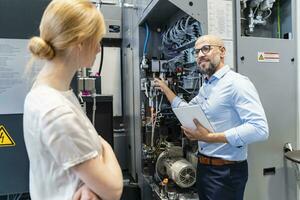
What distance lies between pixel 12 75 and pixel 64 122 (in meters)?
1.05

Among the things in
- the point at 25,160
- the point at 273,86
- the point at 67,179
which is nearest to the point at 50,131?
the point at 67,179

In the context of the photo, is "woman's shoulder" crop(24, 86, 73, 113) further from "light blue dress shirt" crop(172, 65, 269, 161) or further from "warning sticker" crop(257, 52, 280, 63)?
"warning sticker" crop(257, 52, 280, 63)

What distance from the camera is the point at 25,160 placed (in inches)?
62.1

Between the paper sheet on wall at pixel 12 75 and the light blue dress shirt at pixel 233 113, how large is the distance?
1137 millimetres

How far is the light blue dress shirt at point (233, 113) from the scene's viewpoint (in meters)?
1.49

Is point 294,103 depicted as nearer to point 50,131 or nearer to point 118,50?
point 50,131

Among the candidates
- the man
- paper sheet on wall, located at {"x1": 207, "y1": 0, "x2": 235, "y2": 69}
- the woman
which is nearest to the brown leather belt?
the man

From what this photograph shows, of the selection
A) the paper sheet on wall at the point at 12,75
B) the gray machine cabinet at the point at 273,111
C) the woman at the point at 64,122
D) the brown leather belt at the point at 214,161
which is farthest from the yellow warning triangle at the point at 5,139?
the gray machine cabinet at the point at 273,111

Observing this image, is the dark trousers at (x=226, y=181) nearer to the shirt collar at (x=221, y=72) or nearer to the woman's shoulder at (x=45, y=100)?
the shirt collar at (x=221, y=72)

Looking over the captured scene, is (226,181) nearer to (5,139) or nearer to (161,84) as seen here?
(161,84)

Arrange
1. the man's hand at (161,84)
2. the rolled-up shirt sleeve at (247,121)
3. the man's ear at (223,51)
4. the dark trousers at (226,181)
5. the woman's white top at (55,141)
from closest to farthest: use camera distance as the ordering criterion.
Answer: the woman's white top at (55,141) < the rolled-up shirt sleeve at (247,121) < the dark trousers at (226,181) < the man's ear at (223,51) < the man's hand at (161,84)

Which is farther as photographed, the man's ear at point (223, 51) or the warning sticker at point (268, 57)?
the warning sticker at point (268, 57)

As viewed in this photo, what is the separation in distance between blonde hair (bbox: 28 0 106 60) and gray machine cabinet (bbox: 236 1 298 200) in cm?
136

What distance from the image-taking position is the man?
1499 mm
